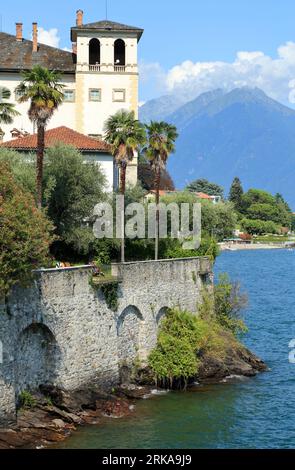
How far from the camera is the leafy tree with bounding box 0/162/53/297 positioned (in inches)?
1101

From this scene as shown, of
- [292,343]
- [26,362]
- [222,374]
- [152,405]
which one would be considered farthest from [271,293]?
[26,362]

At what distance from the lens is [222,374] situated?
140 ft

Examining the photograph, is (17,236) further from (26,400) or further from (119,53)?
Result: (119,53)

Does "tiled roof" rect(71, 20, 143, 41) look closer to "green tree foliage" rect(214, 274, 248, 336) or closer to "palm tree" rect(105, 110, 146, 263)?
"palm tree" rect(105, 110, 146, 263)

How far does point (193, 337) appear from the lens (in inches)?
1647

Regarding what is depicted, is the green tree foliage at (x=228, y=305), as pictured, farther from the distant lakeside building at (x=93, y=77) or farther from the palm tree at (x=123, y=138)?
the distant lakeside building at (x=93, y=77)

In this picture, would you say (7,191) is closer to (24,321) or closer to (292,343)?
(24,321)

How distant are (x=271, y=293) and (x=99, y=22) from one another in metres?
41.8

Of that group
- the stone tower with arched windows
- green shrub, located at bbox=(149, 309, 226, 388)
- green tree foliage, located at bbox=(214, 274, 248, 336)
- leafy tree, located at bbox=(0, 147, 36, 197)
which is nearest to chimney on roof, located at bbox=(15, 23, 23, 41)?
the stone tower with arched windows

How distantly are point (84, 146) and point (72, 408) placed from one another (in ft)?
83.8

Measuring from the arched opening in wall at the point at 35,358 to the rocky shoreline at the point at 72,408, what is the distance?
0.59 metres

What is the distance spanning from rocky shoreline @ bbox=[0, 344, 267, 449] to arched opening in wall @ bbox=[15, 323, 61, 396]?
592 mm

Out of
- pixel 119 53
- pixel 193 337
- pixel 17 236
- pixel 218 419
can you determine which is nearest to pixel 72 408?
pixel 218 419

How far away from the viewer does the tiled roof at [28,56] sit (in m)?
64.8
